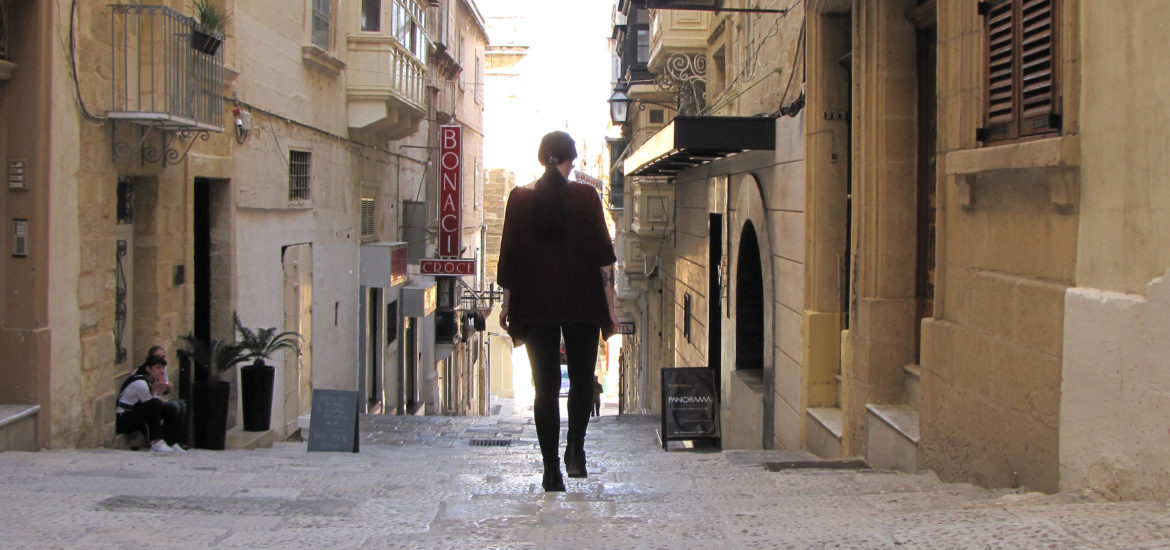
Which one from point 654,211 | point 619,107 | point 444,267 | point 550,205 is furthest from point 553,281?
point 654,211

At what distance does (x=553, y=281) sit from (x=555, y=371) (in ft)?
1.49

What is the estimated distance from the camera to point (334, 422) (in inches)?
386

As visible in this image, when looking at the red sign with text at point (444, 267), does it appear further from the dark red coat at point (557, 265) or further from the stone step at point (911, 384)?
the dark red coat at point (557, 265)

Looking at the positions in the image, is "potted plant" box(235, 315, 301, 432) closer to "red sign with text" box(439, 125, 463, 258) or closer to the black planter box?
the black planter box

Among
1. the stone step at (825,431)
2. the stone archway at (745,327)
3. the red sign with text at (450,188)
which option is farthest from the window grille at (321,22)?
the stone step at (825,431)

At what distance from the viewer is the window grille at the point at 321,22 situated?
1498 centimetres

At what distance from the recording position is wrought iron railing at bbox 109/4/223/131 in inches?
329

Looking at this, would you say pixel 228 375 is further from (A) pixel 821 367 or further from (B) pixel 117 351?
(A) pixel 821 367

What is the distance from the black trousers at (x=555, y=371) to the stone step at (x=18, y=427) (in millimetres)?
4181

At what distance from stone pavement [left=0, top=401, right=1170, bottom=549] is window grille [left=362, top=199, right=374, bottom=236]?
12478 millimetres

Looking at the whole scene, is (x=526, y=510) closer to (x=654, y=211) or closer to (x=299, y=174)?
(x=299, y=174)

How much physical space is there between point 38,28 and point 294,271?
705 centimetres

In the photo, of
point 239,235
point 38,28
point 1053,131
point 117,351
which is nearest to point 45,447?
point 117,351

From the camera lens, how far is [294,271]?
1414 cm
